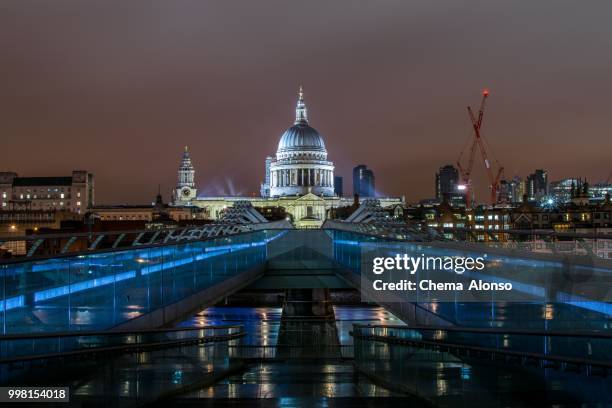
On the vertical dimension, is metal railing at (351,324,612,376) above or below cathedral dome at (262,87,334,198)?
below

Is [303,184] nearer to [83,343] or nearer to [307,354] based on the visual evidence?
[307,354]

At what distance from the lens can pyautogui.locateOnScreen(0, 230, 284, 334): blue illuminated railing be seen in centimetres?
855

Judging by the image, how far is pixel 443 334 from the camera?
30.9 ft

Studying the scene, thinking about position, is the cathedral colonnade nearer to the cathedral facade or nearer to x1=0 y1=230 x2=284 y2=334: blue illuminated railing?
the cathedral facade

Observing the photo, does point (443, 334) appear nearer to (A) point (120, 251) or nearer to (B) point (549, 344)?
(B) point (549, 344)

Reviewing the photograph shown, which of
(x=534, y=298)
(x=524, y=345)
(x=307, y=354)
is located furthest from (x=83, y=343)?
(x=307, y=354)

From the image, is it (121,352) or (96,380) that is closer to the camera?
(96,380)

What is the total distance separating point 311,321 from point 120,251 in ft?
71.8

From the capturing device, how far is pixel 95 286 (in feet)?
33.9

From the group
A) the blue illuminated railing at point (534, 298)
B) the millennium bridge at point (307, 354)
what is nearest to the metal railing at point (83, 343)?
the millennium bridge at point (307, 354)

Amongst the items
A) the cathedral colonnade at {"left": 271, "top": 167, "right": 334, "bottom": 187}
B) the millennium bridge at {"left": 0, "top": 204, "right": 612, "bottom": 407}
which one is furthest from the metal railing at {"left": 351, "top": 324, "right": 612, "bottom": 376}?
the cathedral colonnade at {"left": 271, "top": 167, "right": 334, "bottom": 187}

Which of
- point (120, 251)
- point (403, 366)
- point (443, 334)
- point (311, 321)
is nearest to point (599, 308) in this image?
point (443, 334)

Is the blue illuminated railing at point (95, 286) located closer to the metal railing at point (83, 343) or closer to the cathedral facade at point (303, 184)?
the metal railing at point (83, 343)

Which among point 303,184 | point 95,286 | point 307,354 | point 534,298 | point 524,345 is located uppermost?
point 303,184
